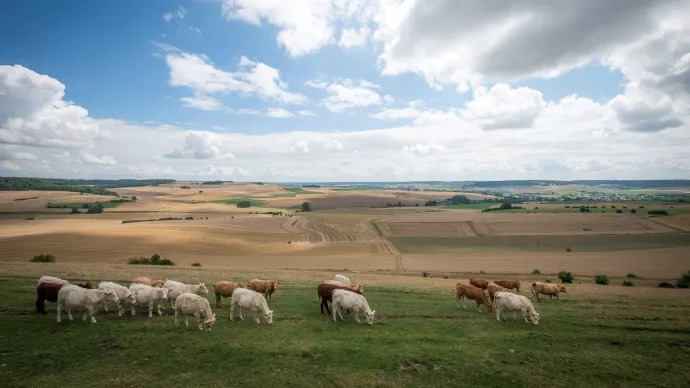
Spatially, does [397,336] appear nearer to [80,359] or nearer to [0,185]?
[80,359]

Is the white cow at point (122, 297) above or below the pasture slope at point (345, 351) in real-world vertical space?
above

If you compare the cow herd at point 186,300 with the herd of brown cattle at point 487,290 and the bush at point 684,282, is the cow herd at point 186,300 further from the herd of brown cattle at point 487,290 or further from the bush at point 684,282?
the bush at point 684,282

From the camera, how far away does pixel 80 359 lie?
10.4 metres

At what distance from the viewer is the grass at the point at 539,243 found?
6588 centimetres

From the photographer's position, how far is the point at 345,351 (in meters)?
11.3

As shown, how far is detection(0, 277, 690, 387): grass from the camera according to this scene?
9773mm

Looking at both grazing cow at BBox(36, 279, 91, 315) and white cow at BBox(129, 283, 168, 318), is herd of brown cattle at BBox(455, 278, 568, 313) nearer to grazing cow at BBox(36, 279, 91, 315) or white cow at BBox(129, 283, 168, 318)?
white cow at BBox(129, 283, 168, 318)

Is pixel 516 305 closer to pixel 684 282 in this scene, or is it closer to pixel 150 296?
pixel 150 296

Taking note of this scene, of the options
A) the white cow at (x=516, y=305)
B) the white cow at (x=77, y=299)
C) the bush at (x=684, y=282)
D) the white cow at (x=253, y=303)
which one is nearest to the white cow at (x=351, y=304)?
the white cow at (x=253, y=303)

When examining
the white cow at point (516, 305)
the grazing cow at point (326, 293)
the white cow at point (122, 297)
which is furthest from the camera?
the grazing cow at point (326, 293)

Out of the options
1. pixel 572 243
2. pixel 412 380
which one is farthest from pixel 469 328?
pixel 572 243

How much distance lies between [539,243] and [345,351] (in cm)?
7297

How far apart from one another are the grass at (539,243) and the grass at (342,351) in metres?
51.5

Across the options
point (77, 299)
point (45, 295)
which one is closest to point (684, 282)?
point (77, 299)
